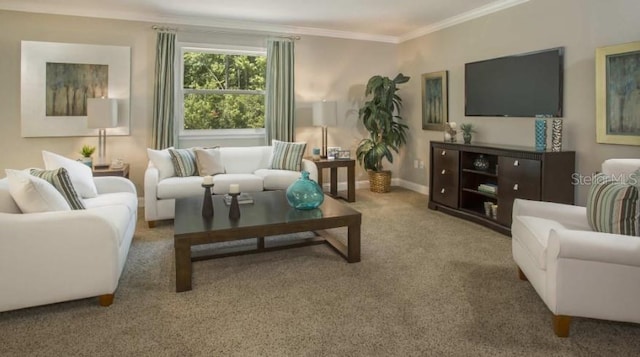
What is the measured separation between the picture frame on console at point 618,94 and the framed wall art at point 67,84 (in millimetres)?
5125

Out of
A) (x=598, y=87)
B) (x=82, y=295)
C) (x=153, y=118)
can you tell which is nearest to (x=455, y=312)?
(x=82, y=295)

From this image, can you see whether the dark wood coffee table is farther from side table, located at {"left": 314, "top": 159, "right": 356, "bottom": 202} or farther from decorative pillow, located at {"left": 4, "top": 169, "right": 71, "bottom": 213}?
side table, located at {"left": 314, "top": 159, "right": 356, "bottom": 202}

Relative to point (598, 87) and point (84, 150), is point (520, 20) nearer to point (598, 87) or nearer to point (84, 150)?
point (598, 87)

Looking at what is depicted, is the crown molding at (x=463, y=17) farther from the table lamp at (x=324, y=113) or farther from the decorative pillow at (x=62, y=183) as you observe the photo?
the decorative pillow at (x=62, y=183)

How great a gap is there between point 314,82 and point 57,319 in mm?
4667

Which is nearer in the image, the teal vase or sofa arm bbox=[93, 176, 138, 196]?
the teal vase

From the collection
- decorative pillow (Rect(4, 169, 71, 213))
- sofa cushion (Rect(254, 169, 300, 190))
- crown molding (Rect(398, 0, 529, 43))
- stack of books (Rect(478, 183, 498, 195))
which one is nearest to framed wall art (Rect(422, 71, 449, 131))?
crown molding (Rect(398, 0, 529, 43))

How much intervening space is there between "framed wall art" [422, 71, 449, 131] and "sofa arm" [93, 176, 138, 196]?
4.07 meters

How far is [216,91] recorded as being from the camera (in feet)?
18.7

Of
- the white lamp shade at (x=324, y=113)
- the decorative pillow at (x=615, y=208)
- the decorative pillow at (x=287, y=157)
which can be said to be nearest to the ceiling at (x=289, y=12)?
the white lamp shade at (x=324, y=113)

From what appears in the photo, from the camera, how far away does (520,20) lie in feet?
14.6

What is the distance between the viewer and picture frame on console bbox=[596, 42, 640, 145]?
3.37 meters

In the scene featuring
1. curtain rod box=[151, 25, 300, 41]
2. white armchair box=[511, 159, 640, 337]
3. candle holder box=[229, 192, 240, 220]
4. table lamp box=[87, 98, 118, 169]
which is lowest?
white armchair box=[511, 159, 640, 337]

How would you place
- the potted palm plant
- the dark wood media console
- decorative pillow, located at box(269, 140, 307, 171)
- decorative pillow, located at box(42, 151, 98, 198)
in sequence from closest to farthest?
decorative pillow, located at box(42, 151, 98, 198)
the dark wood media console
decorative pillow, located at box(269, 140, 307, 171)
the potted palm plant
